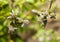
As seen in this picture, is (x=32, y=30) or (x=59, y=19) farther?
(x=59, y=19)

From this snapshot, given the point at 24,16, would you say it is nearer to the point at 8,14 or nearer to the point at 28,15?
the point at 28,15

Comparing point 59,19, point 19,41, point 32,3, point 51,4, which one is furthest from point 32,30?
point 51,4

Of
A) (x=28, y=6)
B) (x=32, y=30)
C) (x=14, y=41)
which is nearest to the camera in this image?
(x=28, y=6)

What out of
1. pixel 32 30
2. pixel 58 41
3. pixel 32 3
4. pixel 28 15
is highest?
pixel 32 3

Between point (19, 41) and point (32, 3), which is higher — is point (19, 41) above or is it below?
below

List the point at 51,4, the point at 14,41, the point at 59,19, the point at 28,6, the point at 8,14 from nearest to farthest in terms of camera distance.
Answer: the point at 51,4, the point at 8,14, the point at 28,6, the point at 14,41, the point at 59,19

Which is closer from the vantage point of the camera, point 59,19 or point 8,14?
point 8,14

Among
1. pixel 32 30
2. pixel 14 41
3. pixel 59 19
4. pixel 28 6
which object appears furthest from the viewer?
pixel 59 19

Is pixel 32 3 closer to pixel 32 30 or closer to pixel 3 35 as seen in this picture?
pixel 3 35

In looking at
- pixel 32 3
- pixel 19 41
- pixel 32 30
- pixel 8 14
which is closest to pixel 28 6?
pixel 32 3
